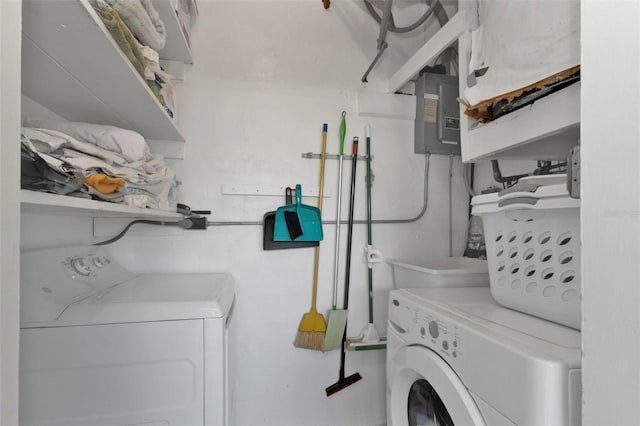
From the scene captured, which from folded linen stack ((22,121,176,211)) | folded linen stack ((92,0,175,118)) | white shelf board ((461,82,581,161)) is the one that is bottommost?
folded linen stack ((22,121,176,211))

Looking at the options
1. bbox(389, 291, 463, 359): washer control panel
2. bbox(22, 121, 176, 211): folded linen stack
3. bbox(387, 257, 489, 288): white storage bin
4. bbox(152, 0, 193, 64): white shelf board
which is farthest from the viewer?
bbox(387, 257, 489, 288): white storage bin

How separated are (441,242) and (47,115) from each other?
1.97 metres

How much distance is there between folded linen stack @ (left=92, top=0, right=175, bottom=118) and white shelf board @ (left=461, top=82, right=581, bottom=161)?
1.12 meters

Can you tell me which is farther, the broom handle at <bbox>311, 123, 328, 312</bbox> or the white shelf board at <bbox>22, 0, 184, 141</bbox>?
the broom handle at <bbox>311, 123, 328, 312</bbox>

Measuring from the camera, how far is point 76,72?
2.46 feet

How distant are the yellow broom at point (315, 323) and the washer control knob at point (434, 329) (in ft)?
2.60

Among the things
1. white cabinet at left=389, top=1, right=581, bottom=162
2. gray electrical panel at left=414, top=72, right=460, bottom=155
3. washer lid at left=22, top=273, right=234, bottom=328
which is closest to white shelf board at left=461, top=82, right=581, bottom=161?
white cabinet at left=389, top=1, right=581, bottom=162

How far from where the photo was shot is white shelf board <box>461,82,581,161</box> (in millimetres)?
720

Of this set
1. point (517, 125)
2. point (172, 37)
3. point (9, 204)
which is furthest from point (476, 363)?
point (172, 37)

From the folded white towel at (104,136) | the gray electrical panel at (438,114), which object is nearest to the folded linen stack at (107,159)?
the folded white towel at (104,136)

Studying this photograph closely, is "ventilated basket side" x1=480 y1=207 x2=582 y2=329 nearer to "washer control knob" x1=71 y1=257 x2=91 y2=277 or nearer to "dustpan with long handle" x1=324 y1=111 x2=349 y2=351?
"dustpan with long handle" x1=324 y1=111 x2=349 y2=351

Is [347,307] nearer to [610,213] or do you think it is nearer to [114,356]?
[114,356]

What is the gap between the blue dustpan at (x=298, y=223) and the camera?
147cm

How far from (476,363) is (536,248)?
35 cm
